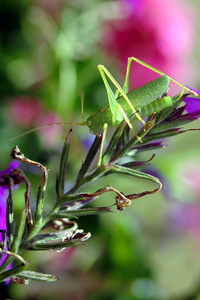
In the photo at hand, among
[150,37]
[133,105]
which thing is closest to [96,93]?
[150,37]

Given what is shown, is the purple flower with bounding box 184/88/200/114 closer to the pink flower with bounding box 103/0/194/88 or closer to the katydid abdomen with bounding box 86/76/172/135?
the katydid abdomen with bounding box 86/76/172/135

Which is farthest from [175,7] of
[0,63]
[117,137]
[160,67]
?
[117,137]

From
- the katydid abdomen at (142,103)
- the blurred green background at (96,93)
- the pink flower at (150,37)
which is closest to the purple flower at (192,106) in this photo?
the katydid abdomen at (142,103)

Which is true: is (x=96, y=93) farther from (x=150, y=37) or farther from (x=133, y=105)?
(x=133, y=105)

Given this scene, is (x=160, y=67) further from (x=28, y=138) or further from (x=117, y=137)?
(x=117, y=137)

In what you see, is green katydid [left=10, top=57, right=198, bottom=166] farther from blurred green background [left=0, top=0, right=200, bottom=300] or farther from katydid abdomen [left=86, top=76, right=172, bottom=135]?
blurred green background [left=0, top=0, right=200, bottom=300]

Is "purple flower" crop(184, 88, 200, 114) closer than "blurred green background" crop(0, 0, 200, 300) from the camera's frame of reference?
Yes

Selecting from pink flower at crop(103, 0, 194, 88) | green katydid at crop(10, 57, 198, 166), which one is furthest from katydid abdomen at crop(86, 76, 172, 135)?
pink flower at crop(103, 0, 194, 88)
